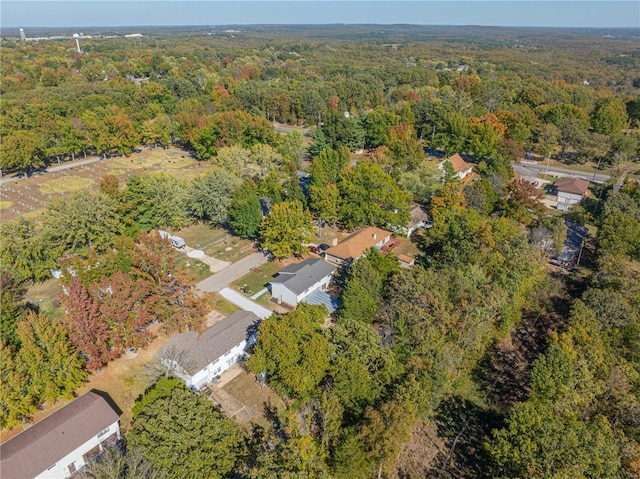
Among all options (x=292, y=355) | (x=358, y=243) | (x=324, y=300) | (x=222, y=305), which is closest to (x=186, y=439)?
(x=292, y=355)

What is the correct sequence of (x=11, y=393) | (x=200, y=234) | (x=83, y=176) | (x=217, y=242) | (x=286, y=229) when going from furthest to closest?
1. (x=83, y=176)
2. (x=200, y=234)
3. (x=217, y=242)
4. (x=286, y=229)
5. (x=11, y=393)

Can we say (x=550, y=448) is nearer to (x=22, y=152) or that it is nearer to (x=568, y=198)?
(x=568, y=198)

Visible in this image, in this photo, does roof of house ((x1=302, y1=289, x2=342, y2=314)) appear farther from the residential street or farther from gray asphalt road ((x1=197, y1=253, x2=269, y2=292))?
gray asphalt road ((x1=197, y1=253, x2=269, y2=292))

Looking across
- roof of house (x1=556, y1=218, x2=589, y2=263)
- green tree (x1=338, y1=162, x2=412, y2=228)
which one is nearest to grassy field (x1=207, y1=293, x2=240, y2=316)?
green tree (x1=338, y1=162, x2=412, y2=228)

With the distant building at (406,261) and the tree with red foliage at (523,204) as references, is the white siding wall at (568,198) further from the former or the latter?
the distant building at (406,261)

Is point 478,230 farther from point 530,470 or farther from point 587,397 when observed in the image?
point 530,470

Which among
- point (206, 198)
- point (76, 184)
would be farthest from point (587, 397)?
point (76, 184)
